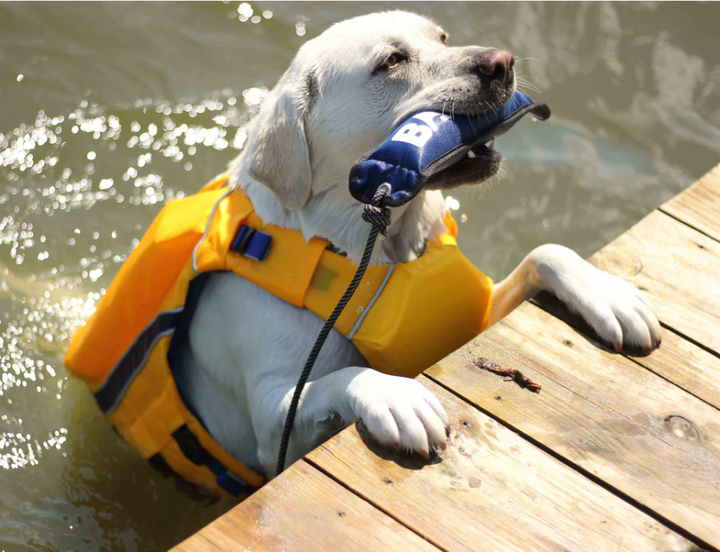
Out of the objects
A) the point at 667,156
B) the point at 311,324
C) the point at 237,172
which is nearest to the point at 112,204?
the point at 237,172

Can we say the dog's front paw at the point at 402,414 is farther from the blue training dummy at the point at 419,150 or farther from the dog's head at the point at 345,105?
the dog's head at the point at 345,105

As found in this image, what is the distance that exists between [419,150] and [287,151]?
62cm

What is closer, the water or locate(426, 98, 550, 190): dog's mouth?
locate(426, 98, 550, 190): dog's mouth

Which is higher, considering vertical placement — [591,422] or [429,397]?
[429,397]

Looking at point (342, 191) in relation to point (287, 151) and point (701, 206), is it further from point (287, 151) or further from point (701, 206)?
point (701, 206)

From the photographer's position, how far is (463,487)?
2240mm

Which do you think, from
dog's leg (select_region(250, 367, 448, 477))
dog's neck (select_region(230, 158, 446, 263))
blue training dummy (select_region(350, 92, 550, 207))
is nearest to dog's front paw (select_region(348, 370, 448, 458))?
dog's leg (select_region(250, 367, 448, 477))

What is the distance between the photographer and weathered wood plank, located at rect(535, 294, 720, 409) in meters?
2.69

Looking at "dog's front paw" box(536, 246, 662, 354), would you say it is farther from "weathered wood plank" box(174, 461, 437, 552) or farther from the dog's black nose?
"weathered wood plank" box(174, 461, 437, 552)

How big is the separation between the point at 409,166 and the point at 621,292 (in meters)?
0.98

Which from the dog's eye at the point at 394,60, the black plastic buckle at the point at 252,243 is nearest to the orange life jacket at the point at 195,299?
the black plastic buckle at the point at 252,243

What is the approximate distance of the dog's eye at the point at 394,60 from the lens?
9.66ft

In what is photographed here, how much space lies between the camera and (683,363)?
2.78 meters

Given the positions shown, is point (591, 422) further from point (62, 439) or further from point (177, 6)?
point (177, 6)
